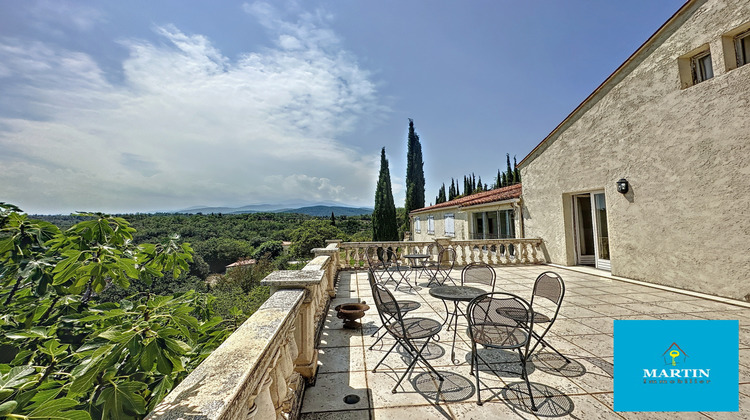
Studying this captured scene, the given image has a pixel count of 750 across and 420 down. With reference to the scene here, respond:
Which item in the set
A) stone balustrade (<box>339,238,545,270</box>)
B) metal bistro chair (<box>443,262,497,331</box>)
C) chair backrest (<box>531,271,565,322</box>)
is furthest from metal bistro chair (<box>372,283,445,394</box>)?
stone balustrade (<box>339,238,545,270</box>)

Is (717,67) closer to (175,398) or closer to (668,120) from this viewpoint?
(668,120)

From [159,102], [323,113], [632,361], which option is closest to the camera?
[632,361]

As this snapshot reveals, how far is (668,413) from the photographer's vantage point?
88.2 inches

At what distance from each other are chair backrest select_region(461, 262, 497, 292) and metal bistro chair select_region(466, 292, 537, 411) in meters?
1.23

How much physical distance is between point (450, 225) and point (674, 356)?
1369cm

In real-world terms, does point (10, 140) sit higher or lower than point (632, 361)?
higher

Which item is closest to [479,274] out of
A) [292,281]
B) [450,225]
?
[292,281]

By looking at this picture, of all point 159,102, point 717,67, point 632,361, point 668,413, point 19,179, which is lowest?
point 668,413

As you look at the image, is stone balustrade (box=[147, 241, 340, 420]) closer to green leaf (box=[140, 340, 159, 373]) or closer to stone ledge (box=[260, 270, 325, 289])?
stone ledge (box=[260, 270, 325, 289])

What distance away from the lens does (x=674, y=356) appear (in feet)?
8.40

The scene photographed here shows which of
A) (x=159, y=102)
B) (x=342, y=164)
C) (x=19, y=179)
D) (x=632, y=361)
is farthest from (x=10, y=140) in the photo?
(x=342, y=164)

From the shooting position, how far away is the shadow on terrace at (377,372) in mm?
1235

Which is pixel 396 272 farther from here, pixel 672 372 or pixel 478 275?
pixel 672 372

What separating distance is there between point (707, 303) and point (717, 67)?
4.18m
